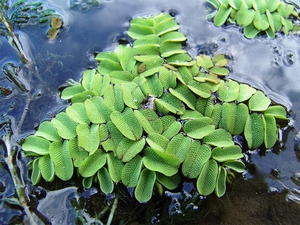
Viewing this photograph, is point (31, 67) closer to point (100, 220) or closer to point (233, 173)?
point (100, 220)

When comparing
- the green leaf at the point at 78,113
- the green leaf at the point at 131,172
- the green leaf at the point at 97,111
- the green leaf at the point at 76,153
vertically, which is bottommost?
the green leaf at the point at 131,172

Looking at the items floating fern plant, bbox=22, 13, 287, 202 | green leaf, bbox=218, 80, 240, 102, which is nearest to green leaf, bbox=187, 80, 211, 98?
floating fern plant, bbox=22, 13, 287, 202

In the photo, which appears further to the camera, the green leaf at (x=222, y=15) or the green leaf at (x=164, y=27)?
the green leaf at (x=222, y=15)

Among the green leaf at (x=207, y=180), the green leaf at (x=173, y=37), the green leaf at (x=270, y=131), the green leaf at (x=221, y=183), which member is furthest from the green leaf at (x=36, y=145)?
the green leaf at (x=270, y=131)

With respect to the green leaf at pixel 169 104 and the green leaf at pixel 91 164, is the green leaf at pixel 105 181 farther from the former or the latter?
the green leaf at pixel 169 104

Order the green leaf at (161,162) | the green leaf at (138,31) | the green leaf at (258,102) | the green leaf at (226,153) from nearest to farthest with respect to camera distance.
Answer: the green leaf at (161,162), the green leaf at (226,153), the green leaf at (258,102), the green leaf at (138,31)

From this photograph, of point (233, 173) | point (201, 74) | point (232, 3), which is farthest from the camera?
point (232, 3)

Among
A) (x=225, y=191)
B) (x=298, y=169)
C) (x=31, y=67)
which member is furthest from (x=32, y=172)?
(x=298, y=169)
